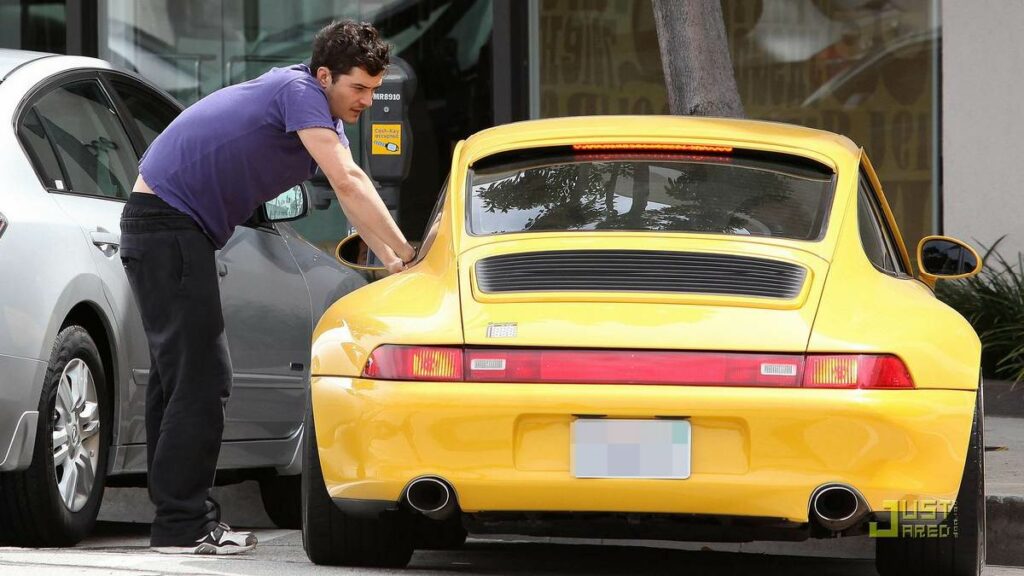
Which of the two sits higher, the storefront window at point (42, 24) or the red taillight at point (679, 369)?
the storefront window at point (42, 24)

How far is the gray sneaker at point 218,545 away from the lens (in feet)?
16.3

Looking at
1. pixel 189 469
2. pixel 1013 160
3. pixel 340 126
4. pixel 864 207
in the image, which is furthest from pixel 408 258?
pixel 1013 160

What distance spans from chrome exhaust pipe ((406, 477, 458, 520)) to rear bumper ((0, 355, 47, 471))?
131 centimetres

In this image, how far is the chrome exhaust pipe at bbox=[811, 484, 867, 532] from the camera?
4.10 meters

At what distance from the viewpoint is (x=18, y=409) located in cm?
489

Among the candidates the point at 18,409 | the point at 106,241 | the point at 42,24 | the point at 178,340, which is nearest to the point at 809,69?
the point at 42,24

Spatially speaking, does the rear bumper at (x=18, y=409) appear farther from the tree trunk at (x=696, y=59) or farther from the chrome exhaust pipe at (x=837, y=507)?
the tree trunk at (x=696, y=59)

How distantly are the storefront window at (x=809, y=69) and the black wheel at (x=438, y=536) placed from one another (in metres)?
7.32

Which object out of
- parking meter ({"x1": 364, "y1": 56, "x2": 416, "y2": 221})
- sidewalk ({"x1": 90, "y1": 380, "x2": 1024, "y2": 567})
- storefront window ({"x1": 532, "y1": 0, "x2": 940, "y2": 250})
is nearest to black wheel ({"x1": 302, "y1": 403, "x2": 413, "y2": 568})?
sidewalk ({"x1": 90, "y1": 380, "x2": 1024, "y2": 567})

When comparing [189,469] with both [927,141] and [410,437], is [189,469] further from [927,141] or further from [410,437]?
[927,141]

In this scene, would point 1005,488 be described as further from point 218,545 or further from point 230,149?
point 230,149

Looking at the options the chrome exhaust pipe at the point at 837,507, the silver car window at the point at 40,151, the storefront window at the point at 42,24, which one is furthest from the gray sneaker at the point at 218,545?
the storefront window at the point at 42,24

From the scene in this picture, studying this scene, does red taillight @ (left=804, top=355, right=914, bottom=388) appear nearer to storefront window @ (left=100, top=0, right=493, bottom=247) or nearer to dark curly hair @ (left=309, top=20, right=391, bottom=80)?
dark curly hair @ (left=309, top=20, right=391, bottom=80)

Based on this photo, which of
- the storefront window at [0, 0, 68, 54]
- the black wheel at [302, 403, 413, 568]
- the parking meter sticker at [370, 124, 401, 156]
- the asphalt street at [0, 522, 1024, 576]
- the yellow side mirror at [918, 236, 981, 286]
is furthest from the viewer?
the storefront window at [0, 0, 68, 54]
